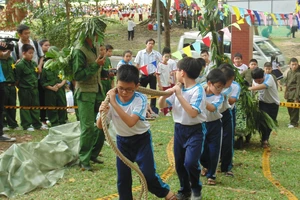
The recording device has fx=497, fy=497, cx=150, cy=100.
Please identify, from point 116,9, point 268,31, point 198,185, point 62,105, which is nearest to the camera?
point 198,185

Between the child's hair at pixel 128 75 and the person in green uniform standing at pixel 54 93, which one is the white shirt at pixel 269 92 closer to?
the person in green uniform standing at pixel 54 93

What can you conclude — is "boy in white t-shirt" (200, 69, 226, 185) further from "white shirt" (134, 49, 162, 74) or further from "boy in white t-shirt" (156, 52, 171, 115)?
"white shirt" (134, 49, 162, 74)

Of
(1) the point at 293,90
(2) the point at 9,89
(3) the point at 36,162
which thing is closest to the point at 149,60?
(1) the point at 293,90

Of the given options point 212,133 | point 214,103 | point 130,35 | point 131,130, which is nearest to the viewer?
point 131,130

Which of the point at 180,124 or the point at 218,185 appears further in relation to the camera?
the point at 218,185

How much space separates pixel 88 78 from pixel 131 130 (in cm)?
185

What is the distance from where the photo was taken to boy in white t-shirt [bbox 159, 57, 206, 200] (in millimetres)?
5309

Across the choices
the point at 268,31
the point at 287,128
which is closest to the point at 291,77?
the point at 287,128

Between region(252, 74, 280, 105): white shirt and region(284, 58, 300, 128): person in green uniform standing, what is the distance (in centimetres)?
279

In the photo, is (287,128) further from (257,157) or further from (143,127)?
(143,127)

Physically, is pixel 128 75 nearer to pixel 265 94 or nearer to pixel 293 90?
pixel 265 94

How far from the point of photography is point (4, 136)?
337 inches

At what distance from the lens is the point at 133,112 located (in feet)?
15.9

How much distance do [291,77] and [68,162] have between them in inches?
255
